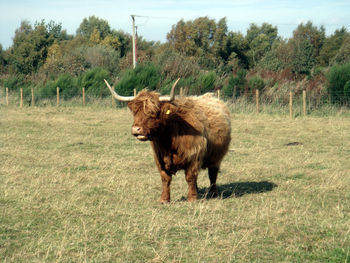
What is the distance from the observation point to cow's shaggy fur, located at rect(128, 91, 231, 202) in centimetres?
683

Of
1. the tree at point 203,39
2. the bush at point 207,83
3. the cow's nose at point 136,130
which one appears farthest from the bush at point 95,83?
the cow's nose at point 136,130

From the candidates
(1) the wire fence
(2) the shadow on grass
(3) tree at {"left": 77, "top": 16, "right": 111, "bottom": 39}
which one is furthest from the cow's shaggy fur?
(3) tree at {"left": 77, "top": 16, "right": 111, "bottom": 39}

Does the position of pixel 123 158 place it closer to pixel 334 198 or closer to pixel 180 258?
pixel 334 198

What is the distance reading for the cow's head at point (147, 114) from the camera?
22.0 feet

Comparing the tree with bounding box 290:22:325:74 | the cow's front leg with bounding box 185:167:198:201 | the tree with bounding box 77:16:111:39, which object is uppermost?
the tree with bounding box 77:16:111:39

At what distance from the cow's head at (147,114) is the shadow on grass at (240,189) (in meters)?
1.72

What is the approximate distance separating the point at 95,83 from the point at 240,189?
2275 centimetres

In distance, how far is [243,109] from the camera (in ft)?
76.3

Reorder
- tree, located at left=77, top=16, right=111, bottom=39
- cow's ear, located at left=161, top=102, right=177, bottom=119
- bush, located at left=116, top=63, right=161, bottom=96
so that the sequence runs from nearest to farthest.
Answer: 1. cow's ear, located at left=161, top=102, right=177, bottom=119
2. bush, located at left=116, top=63, right=161, bottom=96
3. tree, located at left=77, top=16, right=111, bottom=39

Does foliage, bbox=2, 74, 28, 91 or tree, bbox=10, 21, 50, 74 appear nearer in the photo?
foliage, bbox=2, 74, 28, 91

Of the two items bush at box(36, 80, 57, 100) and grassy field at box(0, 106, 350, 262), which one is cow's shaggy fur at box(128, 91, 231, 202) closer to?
grassy field at box(0, 106, 350, 262)

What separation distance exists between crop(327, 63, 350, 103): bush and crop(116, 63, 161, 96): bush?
9845 millimetres

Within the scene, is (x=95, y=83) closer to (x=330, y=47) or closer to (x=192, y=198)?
(x=192, y=198)

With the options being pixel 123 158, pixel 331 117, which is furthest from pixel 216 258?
pixel 331 117
